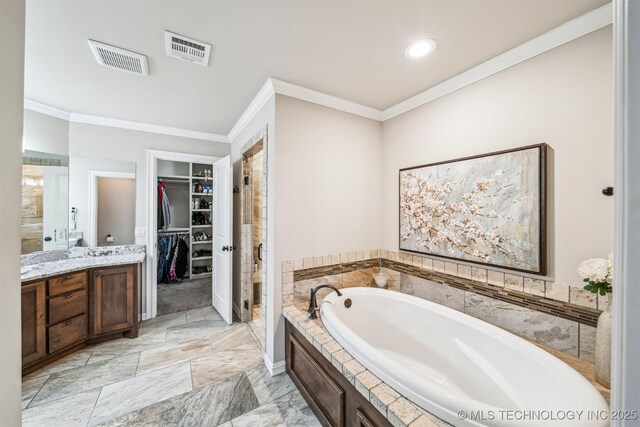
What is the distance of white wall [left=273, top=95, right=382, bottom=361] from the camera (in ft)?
6.71

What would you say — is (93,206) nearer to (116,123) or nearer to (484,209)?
(116,123)

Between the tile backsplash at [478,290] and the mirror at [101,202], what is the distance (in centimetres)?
228

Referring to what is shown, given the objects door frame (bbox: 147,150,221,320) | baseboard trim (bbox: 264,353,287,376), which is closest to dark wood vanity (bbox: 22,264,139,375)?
Result: door frame (bbox: 147,150,221,320)

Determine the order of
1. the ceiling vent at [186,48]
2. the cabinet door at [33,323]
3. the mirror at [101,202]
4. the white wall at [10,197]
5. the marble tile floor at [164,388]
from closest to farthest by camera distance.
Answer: the white wall at [10,197]
the ceiling vent at [186,48]
the marble tile floor at [164,388]
the cabinet door at [33,323]
the mirror at [101,202]

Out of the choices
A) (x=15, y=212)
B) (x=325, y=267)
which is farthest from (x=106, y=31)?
(x=325, y=267)

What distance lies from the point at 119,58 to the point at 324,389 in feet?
8.56

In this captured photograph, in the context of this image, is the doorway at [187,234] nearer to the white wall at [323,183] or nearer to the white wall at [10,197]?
the white wall at [323,183]

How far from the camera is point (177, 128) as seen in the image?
314 centimetres

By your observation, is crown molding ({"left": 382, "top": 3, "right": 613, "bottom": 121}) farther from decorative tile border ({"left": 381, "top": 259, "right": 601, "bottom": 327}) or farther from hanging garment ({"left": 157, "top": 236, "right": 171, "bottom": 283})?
hanging garment ({"left": 157, "top": 236, "right": 171, "bottom": 283})

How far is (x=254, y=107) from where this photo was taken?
2387mm

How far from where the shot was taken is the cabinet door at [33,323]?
1921 mm

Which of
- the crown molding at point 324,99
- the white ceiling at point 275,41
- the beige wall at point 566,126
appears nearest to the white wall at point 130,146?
the white ceiling at point 275,41

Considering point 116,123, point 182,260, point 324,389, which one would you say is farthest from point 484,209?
point 182,260

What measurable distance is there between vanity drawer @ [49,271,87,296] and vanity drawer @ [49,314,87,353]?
0.95 ft
